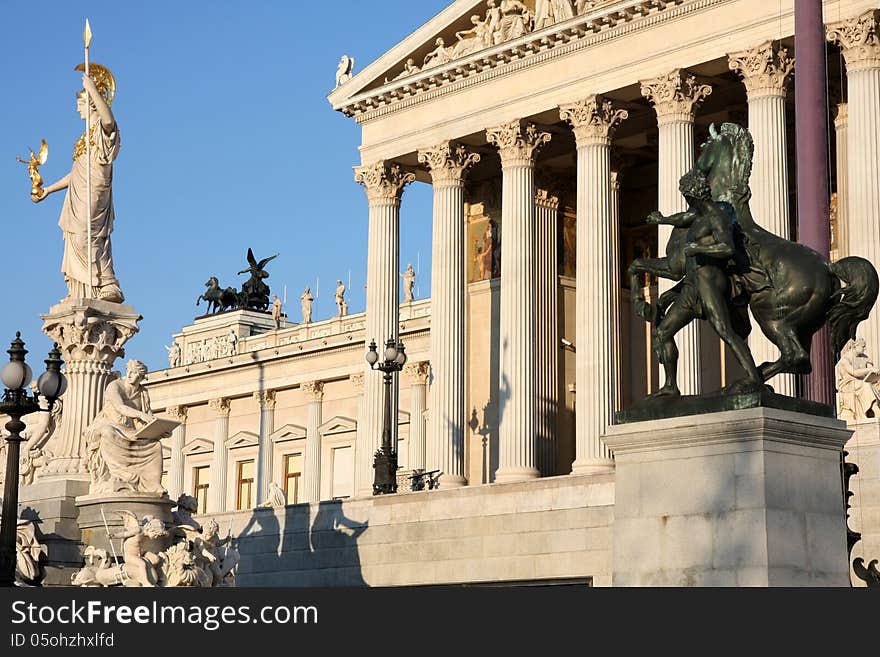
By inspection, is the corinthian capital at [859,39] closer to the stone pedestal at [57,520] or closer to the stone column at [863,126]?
the stone column at [863,126]

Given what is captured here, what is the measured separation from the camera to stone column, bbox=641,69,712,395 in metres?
46.3

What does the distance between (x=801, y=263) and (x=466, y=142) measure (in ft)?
122

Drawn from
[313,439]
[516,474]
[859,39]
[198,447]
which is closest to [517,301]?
[516,474]

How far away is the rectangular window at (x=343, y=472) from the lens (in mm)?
76625

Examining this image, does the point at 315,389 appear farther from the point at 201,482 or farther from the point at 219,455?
the point at 201,482

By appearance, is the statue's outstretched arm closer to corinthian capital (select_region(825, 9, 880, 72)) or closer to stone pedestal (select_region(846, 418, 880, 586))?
stone pedestal (select_region(846, 418, 880, 586))

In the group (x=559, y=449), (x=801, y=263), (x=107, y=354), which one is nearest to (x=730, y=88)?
(x=559, y=449)

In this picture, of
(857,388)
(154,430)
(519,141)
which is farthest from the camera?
(519,141)

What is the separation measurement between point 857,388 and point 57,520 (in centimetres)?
1874

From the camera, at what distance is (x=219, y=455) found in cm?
8375

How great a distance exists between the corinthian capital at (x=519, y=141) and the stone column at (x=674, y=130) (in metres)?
4.94

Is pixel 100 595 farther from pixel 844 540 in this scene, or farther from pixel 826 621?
pixel 844 540

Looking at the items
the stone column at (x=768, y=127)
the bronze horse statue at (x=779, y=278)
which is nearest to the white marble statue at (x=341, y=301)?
the stone column at (x=768, y=127)

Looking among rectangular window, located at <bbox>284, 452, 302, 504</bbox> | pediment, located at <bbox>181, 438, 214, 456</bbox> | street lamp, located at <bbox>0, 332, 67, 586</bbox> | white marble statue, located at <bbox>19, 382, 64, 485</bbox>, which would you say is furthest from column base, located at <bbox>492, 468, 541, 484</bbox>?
pediment, located at <bbox>181, 438, 214, 456</bbox>
